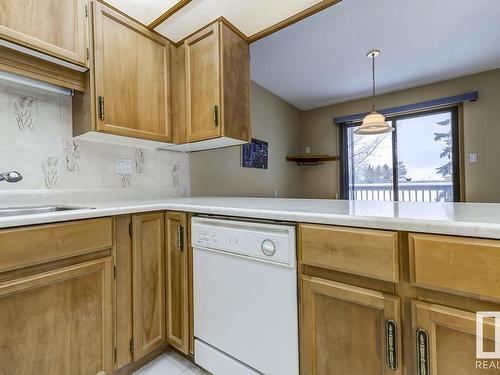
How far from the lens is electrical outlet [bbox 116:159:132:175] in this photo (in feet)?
5.67

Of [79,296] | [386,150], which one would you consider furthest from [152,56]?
[386,150]

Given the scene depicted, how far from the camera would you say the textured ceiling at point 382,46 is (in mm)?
2303

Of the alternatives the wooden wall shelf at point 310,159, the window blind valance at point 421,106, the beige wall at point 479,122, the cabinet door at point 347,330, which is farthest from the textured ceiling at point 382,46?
the cabinet door at point 347,330

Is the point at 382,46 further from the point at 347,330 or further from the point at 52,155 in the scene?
the point at 52,155

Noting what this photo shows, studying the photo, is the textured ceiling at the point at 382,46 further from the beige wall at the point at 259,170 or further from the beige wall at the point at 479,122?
the beige wall at the point at 259,170

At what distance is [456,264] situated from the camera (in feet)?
2.04

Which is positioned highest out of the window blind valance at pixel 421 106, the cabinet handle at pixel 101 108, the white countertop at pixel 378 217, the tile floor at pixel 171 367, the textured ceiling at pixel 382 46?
the textured ceiling at pixel 382 46

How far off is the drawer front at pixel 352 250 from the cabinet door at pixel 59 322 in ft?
3.02

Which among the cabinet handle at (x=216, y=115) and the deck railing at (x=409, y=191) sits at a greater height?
the cabinet handle at (x=216, y=115)

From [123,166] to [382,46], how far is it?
3.01m

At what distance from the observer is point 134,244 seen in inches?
48.4

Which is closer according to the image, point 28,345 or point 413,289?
point 413,289

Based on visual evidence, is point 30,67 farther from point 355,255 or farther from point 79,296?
point 355,255

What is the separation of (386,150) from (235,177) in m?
3.01
